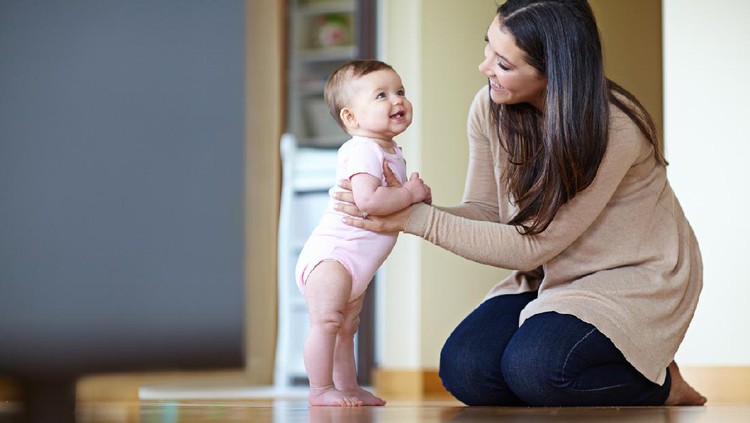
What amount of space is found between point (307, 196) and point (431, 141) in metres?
1.05

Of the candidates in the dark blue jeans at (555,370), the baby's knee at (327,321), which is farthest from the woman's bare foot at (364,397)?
the dark blue jeans at (555,370)

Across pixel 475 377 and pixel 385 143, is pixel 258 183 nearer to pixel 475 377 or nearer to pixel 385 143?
pixel 385 143

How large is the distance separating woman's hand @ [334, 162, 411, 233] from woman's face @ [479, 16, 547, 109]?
0.76 ft

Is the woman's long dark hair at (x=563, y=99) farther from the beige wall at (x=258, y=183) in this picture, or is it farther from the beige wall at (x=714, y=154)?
the beige wall at (x=714, y=154)

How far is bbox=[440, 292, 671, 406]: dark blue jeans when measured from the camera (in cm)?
153

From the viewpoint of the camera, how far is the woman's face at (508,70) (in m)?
1.51

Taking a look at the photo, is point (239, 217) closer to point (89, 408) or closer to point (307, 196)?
point (89, 408)

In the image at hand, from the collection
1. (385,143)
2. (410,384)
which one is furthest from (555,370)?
(410,384)

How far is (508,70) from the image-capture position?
153 cm

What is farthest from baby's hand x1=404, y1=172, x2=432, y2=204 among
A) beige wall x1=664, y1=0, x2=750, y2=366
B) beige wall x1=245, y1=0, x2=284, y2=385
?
beige wall x1=664, y1=0, x2=750, y2=366

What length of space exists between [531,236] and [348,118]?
0.35 m

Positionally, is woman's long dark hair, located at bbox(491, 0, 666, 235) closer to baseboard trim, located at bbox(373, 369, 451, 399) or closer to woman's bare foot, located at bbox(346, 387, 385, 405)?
woman's bare foot, located at bbox(346, 387, 385, 405)

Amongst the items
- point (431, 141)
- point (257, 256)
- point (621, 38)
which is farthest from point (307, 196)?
point (257, 256)

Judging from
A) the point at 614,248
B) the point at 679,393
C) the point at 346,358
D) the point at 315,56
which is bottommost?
the point at 679,393
